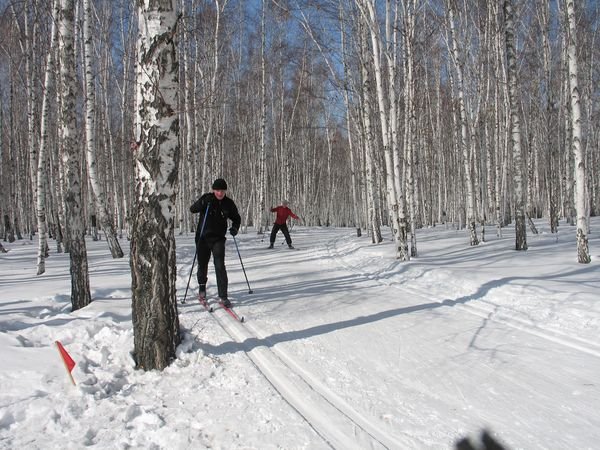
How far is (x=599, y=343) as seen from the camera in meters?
4.45

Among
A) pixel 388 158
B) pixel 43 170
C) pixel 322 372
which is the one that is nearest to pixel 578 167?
pixel 388 158

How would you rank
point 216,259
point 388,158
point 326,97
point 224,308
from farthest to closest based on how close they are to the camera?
point 326,97 < point 388,158 < point 216,259 < point 224,308

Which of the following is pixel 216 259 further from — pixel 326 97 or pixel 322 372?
pixel 326 97

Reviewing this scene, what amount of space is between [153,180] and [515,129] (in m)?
11.2


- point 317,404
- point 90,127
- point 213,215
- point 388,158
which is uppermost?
point 90,127

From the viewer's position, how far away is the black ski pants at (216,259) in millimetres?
6207

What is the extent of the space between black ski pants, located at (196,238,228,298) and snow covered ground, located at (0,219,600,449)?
457 millimetres

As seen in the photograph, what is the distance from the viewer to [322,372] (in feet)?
12.3

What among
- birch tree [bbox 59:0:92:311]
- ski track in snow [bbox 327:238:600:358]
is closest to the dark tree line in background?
birch tree [bbox 59:0:92:311]

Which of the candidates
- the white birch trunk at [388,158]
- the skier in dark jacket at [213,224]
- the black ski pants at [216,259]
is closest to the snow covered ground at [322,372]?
the black ski pants at [216,259]

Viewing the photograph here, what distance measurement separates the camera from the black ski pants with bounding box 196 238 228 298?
6.21 m

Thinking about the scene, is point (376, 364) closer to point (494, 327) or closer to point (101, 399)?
point (494, 327)

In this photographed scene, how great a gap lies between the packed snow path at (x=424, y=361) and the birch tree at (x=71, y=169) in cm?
228

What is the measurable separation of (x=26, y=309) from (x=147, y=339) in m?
3.17
